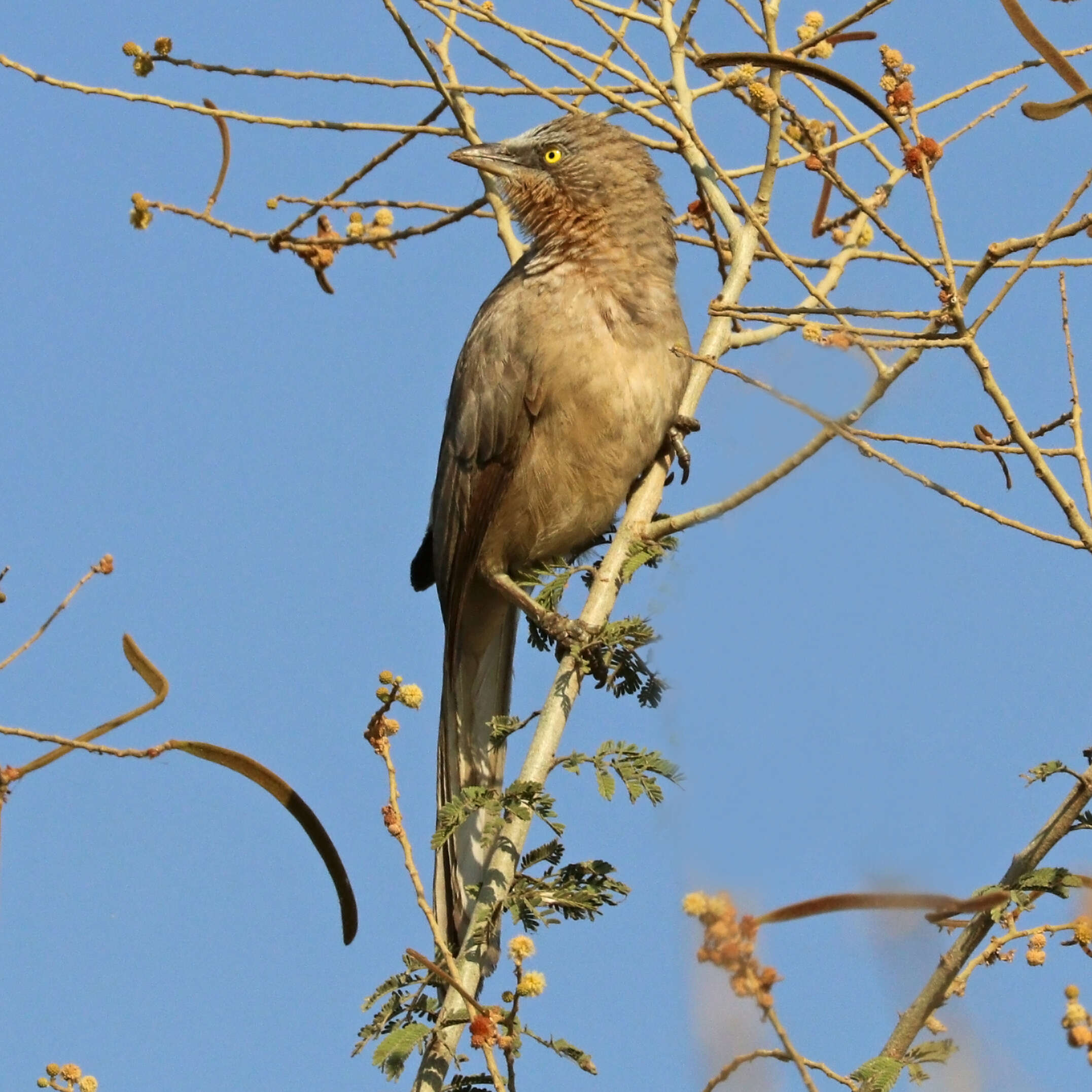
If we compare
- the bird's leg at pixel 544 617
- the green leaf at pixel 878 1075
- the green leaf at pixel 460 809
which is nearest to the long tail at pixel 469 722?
the bird's leg at pixel 544 617

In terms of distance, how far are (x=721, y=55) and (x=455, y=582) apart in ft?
7.21

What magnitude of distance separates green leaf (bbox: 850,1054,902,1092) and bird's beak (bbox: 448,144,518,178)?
3.94 meters

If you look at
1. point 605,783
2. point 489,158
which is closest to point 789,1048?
point 605,783

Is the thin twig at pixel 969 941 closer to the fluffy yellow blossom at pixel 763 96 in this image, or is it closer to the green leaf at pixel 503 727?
the green leaf at pixel 503 727

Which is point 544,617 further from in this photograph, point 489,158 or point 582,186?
point 489,158

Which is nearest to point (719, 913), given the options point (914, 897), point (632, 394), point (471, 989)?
point (914, 897)

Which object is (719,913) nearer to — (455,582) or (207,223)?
(455,582)

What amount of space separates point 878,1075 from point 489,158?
4.08m

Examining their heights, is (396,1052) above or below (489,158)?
below

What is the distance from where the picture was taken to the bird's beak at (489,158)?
18.7 feet

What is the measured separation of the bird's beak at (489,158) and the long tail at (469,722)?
1.64 metres

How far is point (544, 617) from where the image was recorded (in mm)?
4828

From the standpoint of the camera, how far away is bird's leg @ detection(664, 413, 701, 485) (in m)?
5.15

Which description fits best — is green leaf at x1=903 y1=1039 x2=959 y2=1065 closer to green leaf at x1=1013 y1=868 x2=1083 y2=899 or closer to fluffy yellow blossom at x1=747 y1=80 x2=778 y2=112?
green leaf at x1=1013 y1=868 x2=1083 y2=899
